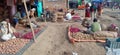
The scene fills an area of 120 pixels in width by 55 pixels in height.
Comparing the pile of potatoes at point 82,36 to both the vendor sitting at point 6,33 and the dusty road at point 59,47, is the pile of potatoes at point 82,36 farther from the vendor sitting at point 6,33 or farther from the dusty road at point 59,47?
the vendor sitting at point 6,33

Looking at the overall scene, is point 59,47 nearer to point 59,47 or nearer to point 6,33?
point 59,47

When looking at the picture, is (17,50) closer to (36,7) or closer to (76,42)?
(76,42)

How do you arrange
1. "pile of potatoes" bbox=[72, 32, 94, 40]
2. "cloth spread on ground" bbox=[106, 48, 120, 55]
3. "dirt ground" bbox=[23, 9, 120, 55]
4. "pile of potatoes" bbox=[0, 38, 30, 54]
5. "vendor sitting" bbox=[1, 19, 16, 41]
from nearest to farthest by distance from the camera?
"pile of potatoes" bbox=[0, 38, 30, 54] < "cloth spread on ground" bbox=[106, 48, 120, 55] < "dirt ground" bbox=[23, 9, 120, 55] < "vendor sitting" bbox=[1, 19, 16, 41] < "pile of potatoes" bbox=[72, 32, 94, 40]

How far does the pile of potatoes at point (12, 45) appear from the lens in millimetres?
10938

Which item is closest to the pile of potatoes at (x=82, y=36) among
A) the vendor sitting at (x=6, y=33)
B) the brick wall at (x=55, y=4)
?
the vendor sitting at (x=6, y=33)

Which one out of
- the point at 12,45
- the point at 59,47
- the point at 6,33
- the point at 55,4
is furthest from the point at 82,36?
the point at 55,4

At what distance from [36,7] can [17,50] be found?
10.7m

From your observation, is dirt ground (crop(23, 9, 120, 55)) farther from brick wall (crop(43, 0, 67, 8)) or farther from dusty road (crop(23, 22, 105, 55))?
brick wall (crop(43, 0, 67, 8))

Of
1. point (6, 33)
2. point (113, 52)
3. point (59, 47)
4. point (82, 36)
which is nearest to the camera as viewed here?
point (113, 52)

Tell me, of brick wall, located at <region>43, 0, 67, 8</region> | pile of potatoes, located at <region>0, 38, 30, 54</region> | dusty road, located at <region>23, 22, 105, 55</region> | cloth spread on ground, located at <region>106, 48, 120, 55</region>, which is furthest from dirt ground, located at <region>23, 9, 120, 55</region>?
brick wall, located at <region>43, 0, 67, 8</region>

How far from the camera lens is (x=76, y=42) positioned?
12656 mm

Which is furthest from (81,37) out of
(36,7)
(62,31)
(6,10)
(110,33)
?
(36,7)

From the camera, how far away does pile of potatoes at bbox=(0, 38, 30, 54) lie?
35.9 feet

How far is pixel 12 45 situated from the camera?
38.1 feet
